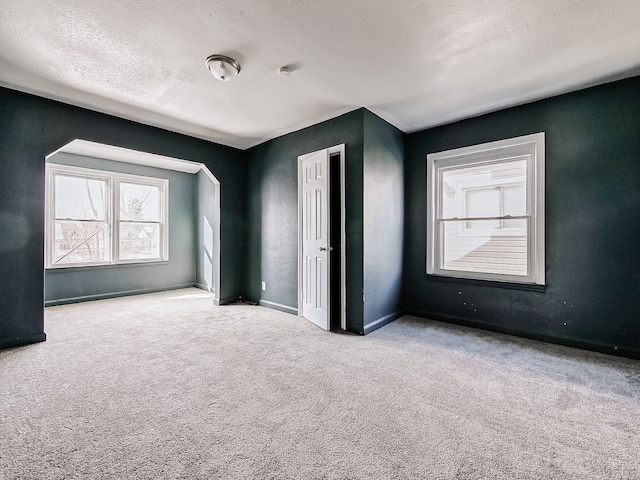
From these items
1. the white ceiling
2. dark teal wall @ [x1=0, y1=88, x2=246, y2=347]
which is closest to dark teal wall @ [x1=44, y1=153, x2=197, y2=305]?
dark teal wall @ [x1=0, y1=88, x2=246, y2=347]

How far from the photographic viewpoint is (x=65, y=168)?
4820mm

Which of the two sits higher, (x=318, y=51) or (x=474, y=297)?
(x=318, y=51)

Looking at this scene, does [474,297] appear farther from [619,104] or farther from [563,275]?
[619,104]

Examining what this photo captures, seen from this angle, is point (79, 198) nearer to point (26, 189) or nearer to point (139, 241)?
point (139, 241)

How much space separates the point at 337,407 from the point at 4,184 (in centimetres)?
381

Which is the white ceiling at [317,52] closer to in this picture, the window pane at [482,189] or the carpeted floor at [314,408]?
the window pane at [482,189]

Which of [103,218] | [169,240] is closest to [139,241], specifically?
[169,240]

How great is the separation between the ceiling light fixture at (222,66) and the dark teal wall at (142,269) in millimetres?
3997

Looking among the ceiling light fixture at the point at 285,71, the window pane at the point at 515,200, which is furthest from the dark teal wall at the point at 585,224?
the ceiling light fixture at the point at 285,71

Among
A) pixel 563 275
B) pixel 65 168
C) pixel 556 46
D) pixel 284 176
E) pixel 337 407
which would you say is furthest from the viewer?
pixel 65 168

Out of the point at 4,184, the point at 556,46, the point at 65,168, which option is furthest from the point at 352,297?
the point at 65,168

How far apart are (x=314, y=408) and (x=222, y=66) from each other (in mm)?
2796

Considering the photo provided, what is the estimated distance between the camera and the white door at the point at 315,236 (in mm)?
3533

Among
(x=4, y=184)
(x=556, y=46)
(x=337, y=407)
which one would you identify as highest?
(x=556, y=46)
